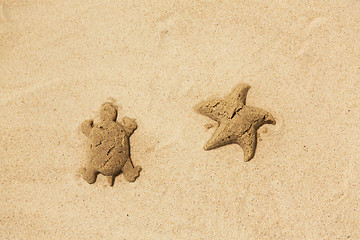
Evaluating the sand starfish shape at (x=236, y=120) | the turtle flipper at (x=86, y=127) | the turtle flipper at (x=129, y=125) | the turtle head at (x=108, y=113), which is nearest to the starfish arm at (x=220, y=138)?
the sand starfish shape at (x=236, y=120)

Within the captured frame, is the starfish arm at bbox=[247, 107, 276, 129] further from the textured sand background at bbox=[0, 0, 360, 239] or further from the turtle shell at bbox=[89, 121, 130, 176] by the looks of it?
the turtle shell at bbox=[89, 121, 130, 176]

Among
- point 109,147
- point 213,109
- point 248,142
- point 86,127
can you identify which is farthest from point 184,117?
point 86,127

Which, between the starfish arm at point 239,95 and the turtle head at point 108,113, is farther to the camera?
the turtle head at point 108,113

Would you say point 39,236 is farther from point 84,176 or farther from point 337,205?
point 337,205

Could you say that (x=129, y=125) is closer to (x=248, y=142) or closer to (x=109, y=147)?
(x=109, y=147)

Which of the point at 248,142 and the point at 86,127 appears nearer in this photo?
the point at 248,142

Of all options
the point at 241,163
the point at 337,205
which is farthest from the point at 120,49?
the point at 337,205

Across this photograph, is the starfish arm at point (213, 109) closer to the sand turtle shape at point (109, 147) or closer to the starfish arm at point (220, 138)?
the starfish arm at point (220, 138)
